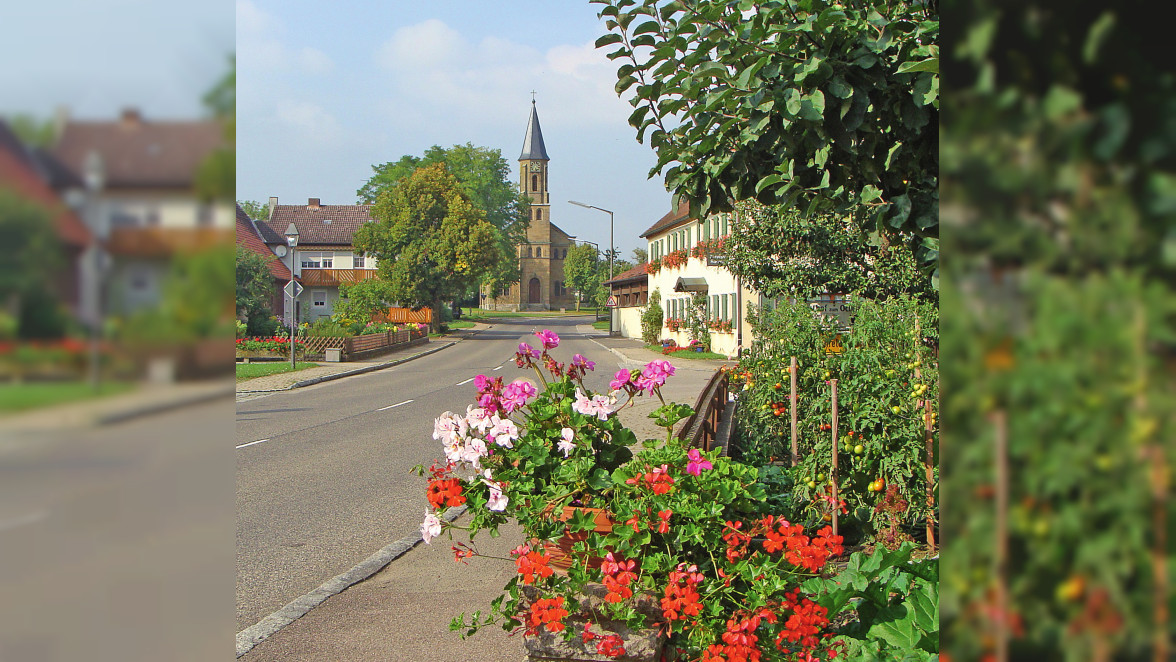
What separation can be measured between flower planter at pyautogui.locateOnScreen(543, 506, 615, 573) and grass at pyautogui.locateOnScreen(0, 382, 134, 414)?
2.66 metres

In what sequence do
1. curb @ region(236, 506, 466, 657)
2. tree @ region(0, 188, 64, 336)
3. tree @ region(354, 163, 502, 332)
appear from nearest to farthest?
tree @ region(0, 188, 64, 336) → curb @ region(236, 506, 466, 657) → tree @ region(354, 163, 502, 332)

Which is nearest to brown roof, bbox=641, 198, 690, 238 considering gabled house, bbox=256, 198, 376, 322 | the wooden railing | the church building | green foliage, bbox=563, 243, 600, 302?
gabled house, bbox=256, 198, 376, 322

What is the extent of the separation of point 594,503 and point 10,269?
283 centimetres

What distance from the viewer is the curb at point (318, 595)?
13.5 ft

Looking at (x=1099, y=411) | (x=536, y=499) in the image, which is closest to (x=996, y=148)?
(x=1099, y=411)

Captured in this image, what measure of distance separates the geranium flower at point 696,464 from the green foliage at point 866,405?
2369mm

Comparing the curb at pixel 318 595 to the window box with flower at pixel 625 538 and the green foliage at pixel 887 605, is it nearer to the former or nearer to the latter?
the window box with flower at pixel 625 538

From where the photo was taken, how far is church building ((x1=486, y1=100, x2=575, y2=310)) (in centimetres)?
10588

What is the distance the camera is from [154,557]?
69 centimetres

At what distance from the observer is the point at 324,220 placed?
6469 centimetres

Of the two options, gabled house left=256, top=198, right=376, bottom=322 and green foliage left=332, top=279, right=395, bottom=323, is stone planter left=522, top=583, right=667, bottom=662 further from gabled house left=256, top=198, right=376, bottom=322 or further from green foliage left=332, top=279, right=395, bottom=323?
gabled house left=256, top=198, right=376, bottom=322

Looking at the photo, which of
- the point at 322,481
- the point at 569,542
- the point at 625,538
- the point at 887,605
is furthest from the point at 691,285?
the point at 625,538

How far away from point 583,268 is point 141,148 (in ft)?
318

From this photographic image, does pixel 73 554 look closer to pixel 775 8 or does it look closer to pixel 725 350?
pixel 775 8
